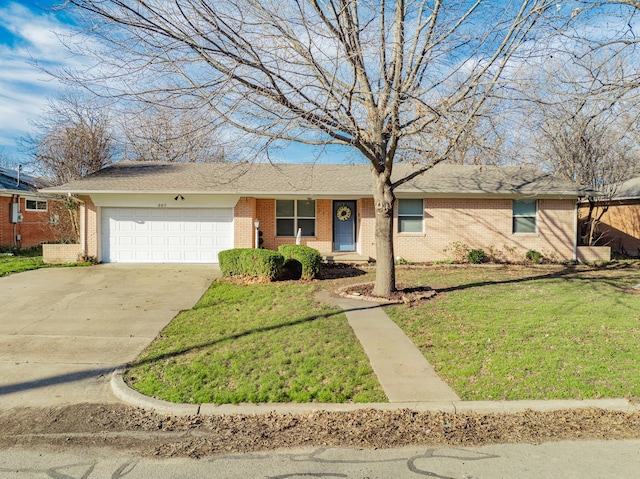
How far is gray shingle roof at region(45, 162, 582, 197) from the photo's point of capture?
50.0 feet

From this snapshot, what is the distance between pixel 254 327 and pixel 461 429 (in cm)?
421

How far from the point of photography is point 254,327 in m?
7.57

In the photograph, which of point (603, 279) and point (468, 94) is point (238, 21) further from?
point (603, 279)

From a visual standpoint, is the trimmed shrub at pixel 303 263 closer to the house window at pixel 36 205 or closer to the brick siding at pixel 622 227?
the brick siding at pixel 622 227

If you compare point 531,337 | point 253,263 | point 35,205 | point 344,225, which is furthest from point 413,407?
point 35,205

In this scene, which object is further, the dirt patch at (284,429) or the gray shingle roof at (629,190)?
the gray shingle roof at (629,190)

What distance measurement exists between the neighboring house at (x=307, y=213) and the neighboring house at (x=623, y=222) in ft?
20.1

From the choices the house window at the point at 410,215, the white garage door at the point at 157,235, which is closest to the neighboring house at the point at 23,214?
the white garage door at the point at 157,235

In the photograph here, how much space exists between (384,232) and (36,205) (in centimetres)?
2129

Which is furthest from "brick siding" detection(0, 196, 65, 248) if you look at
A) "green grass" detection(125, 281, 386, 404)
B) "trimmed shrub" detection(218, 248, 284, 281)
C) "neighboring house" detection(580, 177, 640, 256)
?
"neighboring house" detection(580, 177, 640, 256)

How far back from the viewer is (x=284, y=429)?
13.9 feet

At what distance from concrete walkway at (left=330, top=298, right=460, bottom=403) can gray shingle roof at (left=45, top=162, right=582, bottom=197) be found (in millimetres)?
8064

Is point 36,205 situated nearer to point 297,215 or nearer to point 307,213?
point 297,215

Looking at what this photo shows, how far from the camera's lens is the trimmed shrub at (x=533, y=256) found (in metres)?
16.1
